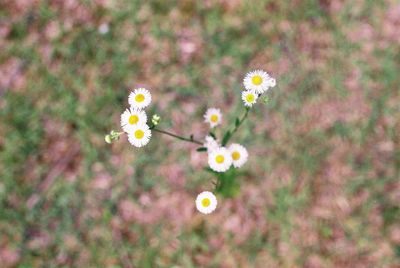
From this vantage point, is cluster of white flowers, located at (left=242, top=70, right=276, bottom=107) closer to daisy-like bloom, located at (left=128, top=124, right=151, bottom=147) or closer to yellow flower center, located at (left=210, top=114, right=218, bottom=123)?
yellow flower center, located at (left=210, top=114, right=218, bottom=123)

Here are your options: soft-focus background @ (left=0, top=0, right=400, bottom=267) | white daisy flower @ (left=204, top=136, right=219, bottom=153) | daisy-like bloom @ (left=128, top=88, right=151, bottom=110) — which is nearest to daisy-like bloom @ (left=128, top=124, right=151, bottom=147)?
daisy-like bloom @ (left=128, top=88, right=151, bottom=110)

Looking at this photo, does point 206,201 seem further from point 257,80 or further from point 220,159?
point 257,80

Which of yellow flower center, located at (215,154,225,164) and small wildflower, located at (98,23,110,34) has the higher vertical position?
small wildflower, located at (98,23,110,34)

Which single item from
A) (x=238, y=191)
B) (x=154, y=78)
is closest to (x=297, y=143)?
(x=238, y=191)

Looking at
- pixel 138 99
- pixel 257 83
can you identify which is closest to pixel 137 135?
pixel 138 99

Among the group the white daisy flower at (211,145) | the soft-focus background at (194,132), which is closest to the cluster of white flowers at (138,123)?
the white daisy flower at (211,145)

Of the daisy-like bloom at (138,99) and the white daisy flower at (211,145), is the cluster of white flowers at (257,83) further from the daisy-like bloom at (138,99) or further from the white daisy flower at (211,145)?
the daisy-like bloom at (138,99)

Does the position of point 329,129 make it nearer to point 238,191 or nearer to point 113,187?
point 238,191
